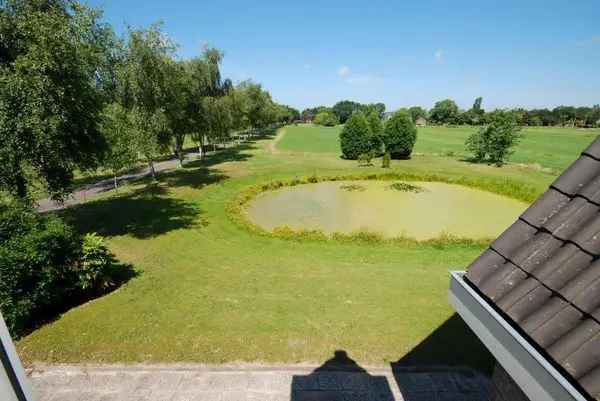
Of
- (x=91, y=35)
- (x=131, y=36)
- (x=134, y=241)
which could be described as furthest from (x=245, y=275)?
(x=131, y=36)

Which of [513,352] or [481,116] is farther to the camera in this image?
[481,116]

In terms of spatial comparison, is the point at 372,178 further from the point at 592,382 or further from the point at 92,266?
the point at 592,382

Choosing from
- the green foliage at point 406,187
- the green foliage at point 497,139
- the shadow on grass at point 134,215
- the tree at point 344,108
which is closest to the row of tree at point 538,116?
the tree at point 344,108

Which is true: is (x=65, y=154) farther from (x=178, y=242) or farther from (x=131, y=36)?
(x=131, y=36)

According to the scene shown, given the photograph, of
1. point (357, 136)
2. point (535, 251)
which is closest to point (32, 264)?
point (535, 251)

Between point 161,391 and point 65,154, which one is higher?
point 65,154

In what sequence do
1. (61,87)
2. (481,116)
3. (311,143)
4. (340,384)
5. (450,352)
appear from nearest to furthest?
(340,384), (450,352), (61,87), (311,143), (481,116)

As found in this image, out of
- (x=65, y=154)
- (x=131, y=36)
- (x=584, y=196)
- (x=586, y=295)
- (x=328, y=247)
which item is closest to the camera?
(x=586, y=295)
